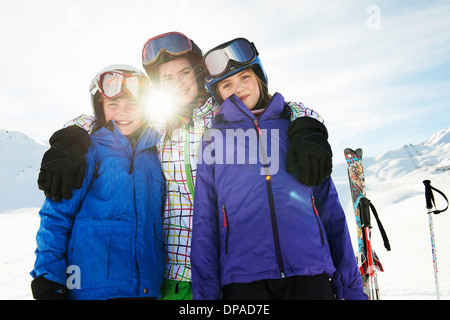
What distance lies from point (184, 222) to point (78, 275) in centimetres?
82

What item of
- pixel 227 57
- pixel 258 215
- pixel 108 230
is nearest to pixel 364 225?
pixel 258 215

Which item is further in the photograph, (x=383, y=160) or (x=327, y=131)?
(x=383, y=160)

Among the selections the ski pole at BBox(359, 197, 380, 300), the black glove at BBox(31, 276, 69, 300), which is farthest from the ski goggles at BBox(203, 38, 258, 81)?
the ski pole at BBox(359, 197, 380, 300)

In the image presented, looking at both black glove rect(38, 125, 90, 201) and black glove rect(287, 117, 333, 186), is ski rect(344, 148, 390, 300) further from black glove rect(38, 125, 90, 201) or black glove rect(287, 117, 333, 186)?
black glove rect(38, 125, 90, 201)

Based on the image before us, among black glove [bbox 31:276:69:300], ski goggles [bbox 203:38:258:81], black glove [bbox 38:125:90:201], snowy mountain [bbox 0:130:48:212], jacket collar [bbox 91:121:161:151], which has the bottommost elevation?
black glove [bbox 31:276:69:300]

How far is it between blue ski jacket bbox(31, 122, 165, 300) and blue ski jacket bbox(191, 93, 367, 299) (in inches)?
15.7

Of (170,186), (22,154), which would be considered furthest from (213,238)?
(22,154)

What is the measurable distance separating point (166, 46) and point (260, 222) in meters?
1.96

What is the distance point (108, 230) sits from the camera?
2039mm

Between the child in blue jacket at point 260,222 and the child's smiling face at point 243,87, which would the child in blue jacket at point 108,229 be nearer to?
the child in blue jacket at point 260,222

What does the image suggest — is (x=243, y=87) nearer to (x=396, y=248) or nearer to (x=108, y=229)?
(x=108, y=229)

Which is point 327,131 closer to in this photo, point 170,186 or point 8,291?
point 170,186

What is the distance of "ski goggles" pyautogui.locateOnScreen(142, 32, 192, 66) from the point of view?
2770mm
